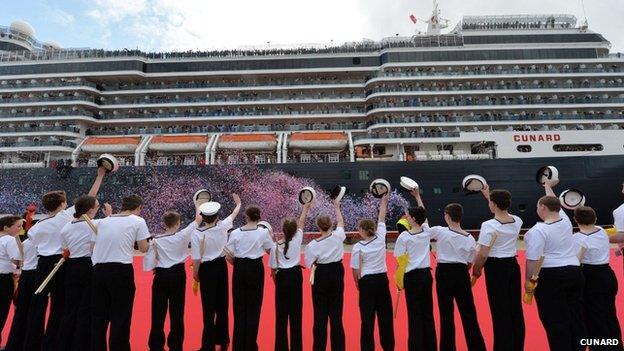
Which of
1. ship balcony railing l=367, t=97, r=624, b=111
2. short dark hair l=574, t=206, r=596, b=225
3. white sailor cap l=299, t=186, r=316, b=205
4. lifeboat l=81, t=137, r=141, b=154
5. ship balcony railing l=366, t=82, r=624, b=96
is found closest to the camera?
short dark hair l=574, t=206, r=596, b=225

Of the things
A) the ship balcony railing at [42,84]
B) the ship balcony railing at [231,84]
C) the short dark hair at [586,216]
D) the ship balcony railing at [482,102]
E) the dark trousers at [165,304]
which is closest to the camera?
the short dark hair at [586,216]

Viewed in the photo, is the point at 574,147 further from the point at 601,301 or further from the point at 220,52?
the point at 220,52

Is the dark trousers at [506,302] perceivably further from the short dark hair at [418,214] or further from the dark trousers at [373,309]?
the dark trousers at [373,309]

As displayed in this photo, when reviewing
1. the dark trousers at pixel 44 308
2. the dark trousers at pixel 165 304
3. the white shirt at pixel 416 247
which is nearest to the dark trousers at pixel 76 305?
the dark trousers at pixel 44 308

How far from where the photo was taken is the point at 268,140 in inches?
768

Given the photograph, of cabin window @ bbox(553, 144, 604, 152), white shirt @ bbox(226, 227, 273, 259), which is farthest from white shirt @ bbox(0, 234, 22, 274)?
cabin window @ bbox(553, 144, 604, 152)

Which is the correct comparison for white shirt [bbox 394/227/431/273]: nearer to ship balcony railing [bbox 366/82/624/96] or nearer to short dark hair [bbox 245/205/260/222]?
short dark hair [bbox 245/205/260/222]

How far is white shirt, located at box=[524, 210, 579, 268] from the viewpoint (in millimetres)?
3387

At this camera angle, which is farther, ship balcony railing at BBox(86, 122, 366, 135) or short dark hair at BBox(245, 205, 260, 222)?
ship balcony railing at BBox(86, 122, 366, 135)

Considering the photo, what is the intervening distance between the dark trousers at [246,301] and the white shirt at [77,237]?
5.19ft

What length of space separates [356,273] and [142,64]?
→ 2383 centimetres

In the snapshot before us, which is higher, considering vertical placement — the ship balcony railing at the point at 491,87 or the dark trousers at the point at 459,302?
the ship balcony railing at the point at 491,87

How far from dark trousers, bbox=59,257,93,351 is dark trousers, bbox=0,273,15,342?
1.22 metres

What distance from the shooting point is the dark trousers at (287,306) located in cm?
409
